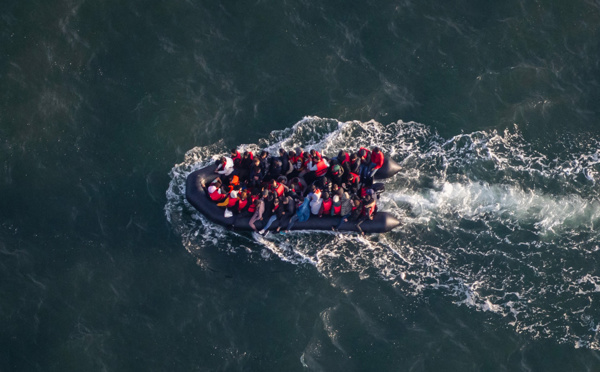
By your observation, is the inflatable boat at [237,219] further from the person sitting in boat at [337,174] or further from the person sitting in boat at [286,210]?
the person sitting in boat at [337,174]

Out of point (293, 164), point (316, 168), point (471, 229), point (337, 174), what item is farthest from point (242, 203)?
point (471, 229)

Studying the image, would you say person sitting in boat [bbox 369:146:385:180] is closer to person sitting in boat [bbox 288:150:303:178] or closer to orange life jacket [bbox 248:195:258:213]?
person sitting in boat [bbox 288:150:303:178]

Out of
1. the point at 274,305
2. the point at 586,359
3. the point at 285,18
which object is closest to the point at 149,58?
the point at 285,18

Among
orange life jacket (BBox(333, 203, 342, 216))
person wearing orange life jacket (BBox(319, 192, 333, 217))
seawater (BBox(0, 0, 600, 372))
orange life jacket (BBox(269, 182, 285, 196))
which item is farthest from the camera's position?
orange life jacket (BBox(333, 203, 342, 216))

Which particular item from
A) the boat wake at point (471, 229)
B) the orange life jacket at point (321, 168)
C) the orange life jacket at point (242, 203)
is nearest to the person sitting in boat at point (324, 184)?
the orange life jacket at point (321, 168)

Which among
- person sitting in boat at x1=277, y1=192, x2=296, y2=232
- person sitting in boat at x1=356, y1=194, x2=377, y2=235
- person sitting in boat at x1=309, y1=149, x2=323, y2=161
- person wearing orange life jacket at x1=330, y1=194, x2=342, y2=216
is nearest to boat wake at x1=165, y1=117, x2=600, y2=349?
person sitting in boat at x1=277, y1=192, x2=296, y2=232
